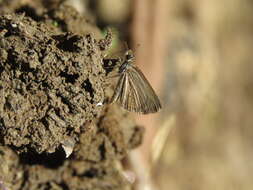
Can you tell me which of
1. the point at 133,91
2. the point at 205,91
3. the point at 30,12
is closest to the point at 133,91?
the point at 133,91

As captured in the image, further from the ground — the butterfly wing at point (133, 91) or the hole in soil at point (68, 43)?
the hole in soil at point (68, 43)

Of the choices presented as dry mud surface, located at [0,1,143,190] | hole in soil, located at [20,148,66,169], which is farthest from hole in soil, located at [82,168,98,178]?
dry mud surface, located at [0,1,143,190]

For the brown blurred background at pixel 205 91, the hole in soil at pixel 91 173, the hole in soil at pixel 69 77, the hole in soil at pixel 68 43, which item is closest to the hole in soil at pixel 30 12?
the hole in soil at pixel 68 43

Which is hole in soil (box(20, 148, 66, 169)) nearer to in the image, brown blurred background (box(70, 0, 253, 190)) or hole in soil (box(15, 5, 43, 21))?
hole in soil (box(15, 5, 43, 21))

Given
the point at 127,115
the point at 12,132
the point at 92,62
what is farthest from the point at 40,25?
the point at 127,115

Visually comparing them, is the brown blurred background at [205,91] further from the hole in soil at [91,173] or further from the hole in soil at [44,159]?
the hole in soil at [44,159]

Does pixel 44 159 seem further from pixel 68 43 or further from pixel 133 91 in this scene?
pixel 68 43
